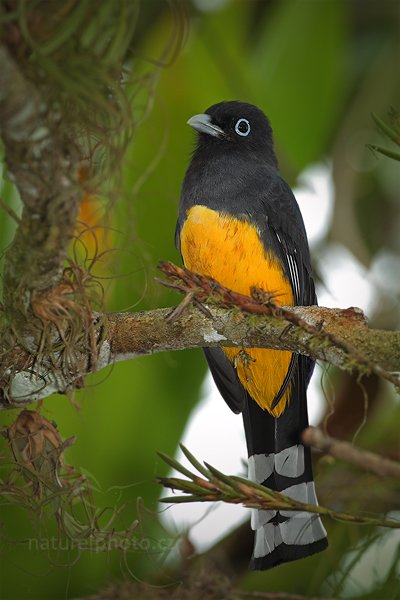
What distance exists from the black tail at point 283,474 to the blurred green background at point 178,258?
0.37 ft

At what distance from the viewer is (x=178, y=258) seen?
4.11m

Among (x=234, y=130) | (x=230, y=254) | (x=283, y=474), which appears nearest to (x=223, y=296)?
(x=230, y=254)

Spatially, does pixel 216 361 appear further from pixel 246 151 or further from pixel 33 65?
pixel 33 65

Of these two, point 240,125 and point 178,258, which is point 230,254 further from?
point 240,125

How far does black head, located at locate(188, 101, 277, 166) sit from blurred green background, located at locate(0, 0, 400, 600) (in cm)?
26

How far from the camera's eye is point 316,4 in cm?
484

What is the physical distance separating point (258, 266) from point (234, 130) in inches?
35.0

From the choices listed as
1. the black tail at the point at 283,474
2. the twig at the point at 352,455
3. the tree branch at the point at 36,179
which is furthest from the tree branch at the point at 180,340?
the black tail at the point at 283,474

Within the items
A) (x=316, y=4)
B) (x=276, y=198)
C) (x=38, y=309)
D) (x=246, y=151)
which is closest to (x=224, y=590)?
(x=38, y=309)

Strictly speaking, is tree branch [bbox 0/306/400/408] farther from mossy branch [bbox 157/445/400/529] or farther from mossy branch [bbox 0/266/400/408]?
mossy branch [bbox 157/445/400/529]

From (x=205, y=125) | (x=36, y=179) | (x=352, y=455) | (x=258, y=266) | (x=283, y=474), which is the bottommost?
(x=283, y=474)

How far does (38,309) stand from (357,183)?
3928 millimetres

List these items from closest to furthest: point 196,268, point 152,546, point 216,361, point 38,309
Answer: point 38,309, point 152,546, point 196,268, point 216,361

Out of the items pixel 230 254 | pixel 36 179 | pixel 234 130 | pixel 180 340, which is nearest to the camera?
pixel 36 179
